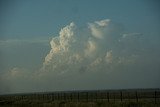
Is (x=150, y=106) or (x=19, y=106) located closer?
(x=150, y=106)

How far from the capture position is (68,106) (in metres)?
37.9

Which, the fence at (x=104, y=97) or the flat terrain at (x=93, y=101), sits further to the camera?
the fence at (x=104, y=97)

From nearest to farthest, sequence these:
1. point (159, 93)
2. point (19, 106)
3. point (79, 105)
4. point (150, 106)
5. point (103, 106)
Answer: point (150, 106)
point (103, 106)
point (79, 105)
point (19, 106)
point (159, 93)

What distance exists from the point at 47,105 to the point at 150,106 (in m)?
13.7

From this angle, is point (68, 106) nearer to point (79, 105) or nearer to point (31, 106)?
point (79, 105)

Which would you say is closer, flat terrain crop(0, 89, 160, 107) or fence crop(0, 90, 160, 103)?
flat terrain crop(0, 89, 160, 107)

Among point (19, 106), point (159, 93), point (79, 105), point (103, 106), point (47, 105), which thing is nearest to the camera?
point (103, 106)

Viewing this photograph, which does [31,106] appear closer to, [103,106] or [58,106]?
[58,106]

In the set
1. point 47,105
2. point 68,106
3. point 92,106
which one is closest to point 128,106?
point 92,106

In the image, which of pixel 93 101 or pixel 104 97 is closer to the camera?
pixel 93 101

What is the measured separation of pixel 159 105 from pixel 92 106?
21.5ft

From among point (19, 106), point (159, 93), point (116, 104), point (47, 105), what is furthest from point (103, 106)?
point (159, 93)

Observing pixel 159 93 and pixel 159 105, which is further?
pixel 159 93

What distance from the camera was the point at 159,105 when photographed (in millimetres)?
32625
